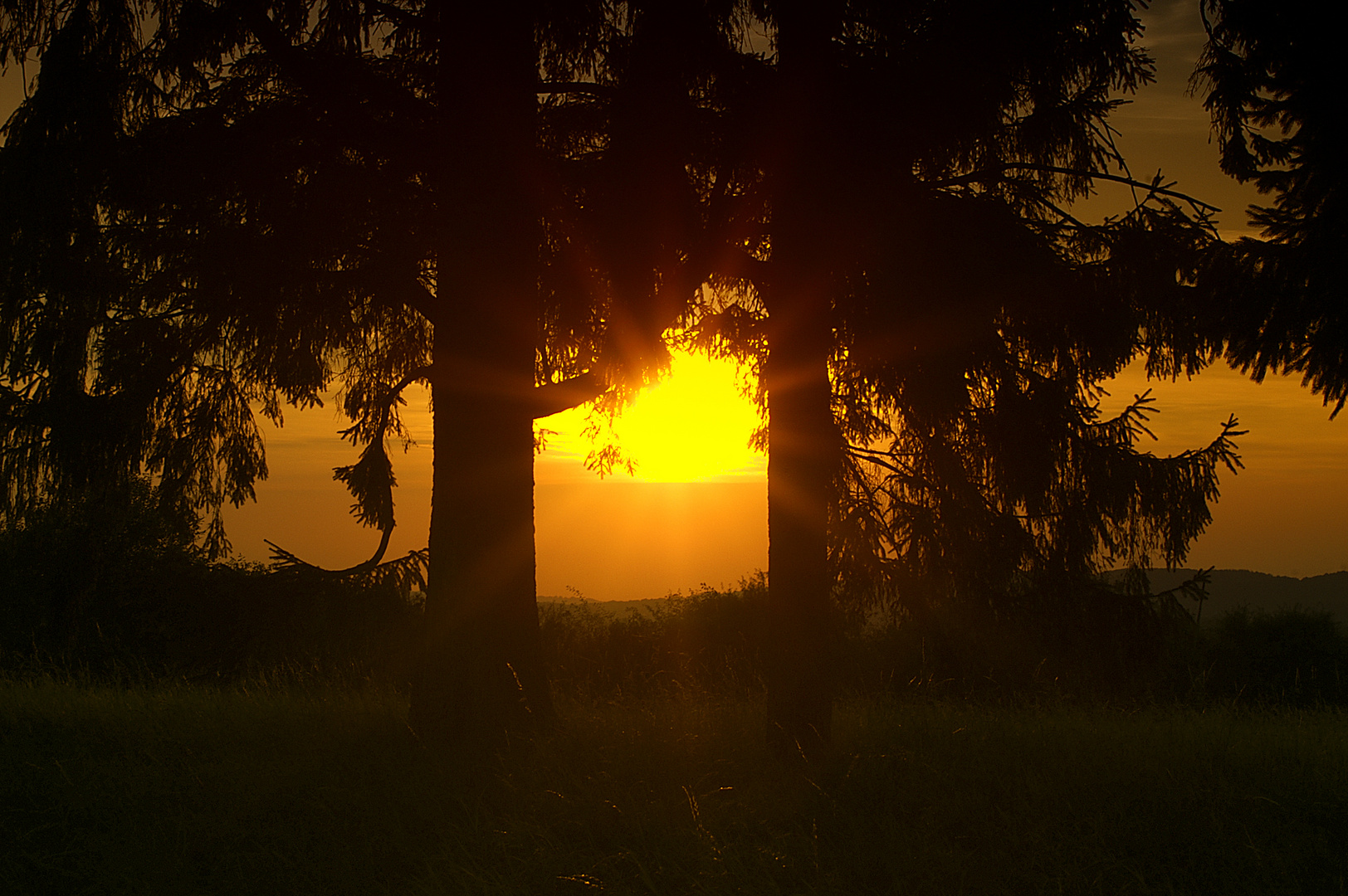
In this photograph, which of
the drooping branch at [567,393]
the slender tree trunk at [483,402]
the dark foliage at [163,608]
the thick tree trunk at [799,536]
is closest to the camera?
the thick tree trunk at [799,536]

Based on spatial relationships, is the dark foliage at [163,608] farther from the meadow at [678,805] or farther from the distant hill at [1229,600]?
the distant hill at [1229,600]

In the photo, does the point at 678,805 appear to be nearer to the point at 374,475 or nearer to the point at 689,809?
the point at 689,809

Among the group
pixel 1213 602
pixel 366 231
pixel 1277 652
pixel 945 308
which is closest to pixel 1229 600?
pixel 1277 652

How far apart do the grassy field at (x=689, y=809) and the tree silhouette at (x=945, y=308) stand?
89 centimetres

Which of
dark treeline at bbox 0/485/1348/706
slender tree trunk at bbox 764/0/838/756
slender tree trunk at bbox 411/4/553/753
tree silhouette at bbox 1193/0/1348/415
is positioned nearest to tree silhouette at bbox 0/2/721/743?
slender tree trunk at bbox 411/4/553/753

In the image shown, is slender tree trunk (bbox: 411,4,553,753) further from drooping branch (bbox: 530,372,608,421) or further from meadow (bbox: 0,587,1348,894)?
meadow (bbox: 0,587,1348,894)

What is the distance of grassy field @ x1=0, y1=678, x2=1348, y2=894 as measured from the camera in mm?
4098

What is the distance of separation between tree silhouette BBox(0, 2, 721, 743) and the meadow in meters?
1.14

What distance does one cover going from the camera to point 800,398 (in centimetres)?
578

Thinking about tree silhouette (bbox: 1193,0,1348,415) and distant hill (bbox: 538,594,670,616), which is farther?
distant hill (bbox: 538,594,670,616)

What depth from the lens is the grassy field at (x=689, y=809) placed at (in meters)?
4.10

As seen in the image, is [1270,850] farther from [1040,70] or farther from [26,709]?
[26,709]

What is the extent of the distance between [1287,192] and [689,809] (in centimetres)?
701

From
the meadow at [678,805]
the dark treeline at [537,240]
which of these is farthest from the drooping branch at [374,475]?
the meadow at [678,805]
